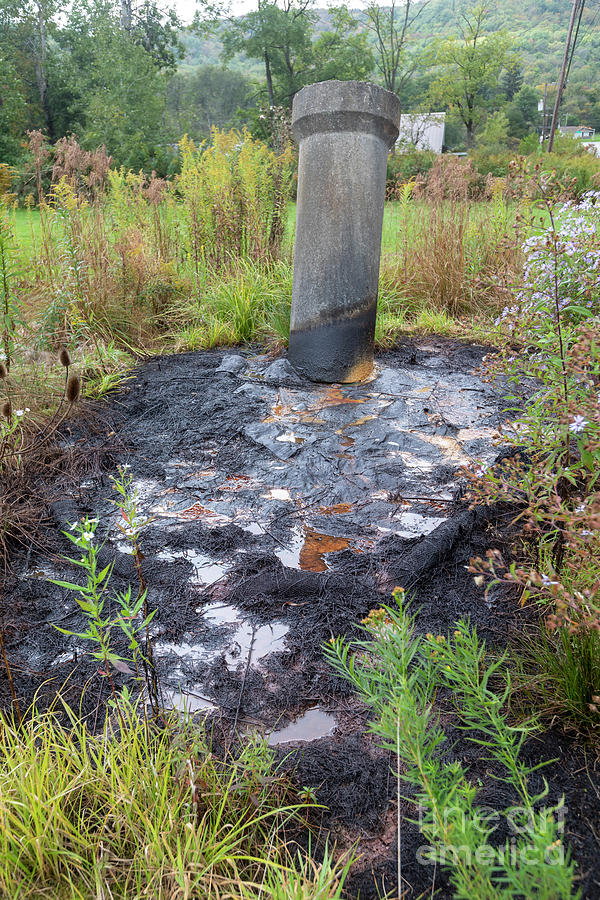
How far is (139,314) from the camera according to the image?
5.71 metres

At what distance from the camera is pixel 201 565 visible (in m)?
2.49

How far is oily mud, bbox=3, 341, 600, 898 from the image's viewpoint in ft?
4.95

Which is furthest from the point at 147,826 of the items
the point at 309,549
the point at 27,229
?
the point at 27,229

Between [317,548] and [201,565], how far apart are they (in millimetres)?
500

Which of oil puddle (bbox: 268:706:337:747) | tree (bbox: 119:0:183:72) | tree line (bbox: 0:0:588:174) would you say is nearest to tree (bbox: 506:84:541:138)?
tree line (bbox: 0:0:588:174)

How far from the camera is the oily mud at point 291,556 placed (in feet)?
4.95

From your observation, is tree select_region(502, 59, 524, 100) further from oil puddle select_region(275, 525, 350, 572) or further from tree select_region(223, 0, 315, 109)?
oil puddle select_region(275, 525, 350, 572)

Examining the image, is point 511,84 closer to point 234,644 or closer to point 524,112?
point 524,112

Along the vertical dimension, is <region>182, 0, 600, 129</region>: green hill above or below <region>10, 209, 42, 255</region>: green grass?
above

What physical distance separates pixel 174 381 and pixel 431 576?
9.62ft

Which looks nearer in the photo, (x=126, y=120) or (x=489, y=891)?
(x=489, y=891)

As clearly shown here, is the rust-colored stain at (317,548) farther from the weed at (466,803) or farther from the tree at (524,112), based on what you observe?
the tree at (524,112)

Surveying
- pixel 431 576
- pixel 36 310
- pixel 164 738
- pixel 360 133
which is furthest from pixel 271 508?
pixel 36 310

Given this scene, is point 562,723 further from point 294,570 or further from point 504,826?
point 294,570
